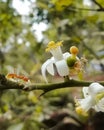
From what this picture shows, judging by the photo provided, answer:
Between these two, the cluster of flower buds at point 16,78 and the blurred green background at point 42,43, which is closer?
the cluster of flower buds at point 16,78

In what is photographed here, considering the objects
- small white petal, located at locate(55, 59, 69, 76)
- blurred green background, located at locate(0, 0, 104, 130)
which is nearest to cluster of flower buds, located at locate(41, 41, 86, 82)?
small white petal, located at locate(55, 59, 69, 76)

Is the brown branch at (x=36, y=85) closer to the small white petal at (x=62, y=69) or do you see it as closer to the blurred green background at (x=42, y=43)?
the small white petal at (x=62, y=69)

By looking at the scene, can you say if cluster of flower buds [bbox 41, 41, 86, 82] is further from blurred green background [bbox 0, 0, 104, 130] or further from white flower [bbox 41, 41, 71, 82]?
blurred green background [bbox 0, 0, 104, 130]

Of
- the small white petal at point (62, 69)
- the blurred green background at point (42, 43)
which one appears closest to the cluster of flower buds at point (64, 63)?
the small white petal at point (62, 69)

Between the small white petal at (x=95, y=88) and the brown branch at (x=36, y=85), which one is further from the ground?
the brown branch at (x=36, y=85)

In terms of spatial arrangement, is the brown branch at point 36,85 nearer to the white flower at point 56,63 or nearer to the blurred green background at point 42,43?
the white flower at point 56,63

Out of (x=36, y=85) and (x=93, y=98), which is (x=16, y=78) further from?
(x=93, y=98)

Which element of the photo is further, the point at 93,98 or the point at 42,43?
the point at 42,43

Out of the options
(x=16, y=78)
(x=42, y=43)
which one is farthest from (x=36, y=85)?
(x=42, y=43)

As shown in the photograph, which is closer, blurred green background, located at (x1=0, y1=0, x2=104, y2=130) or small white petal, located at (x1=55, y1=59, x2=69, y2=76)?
small white petal, located at (x1=55, y1=59, x2=69, y2=76)

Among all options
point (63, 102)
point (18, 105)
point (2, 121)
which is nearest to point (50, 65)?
point (2, 121)

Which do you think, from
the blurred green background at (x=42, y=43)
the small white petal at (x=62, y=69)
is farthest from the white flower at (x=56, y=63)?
the blurred green background at (x=42, y=43)
